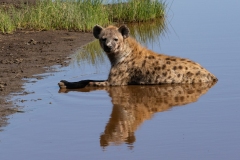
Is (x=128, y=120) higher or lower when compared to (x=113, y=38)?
lower

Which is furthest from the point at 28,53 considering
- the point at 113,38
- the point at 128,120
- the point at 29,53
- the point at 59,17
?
the point at 128,120

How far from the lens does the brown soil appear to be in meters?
7.33

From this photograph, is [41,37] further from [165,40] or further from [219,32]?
[219,32]

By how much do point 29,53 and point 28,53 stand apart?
0.05ft

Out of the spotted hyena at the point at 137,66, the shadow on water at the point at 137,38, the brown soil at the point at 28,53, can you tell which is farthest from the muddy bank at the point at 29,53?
the spotted hyena at the point at 137,66

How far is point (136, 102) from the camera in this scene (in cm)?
661

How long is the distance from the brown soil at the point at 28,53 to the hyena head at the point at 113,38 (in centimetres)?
104

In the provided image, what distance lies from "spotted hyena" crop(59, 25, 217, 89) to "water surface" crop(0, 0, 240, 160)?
0.14m

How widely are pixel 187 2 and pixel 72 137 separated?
10.8 meters

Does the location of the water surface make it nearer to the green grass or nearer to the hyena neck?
the hyena neck

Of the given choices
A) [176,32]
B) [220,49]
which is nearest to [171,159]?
[220,49]

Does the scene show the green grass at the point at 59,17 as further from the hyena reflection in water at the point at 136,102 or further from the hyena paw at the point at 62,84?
the hyena reflection in water at the point at 136,102

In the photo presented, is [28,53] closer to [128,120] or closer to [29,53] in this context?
[29,53]

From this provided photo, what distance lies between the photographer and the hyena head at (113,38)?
7.52m
